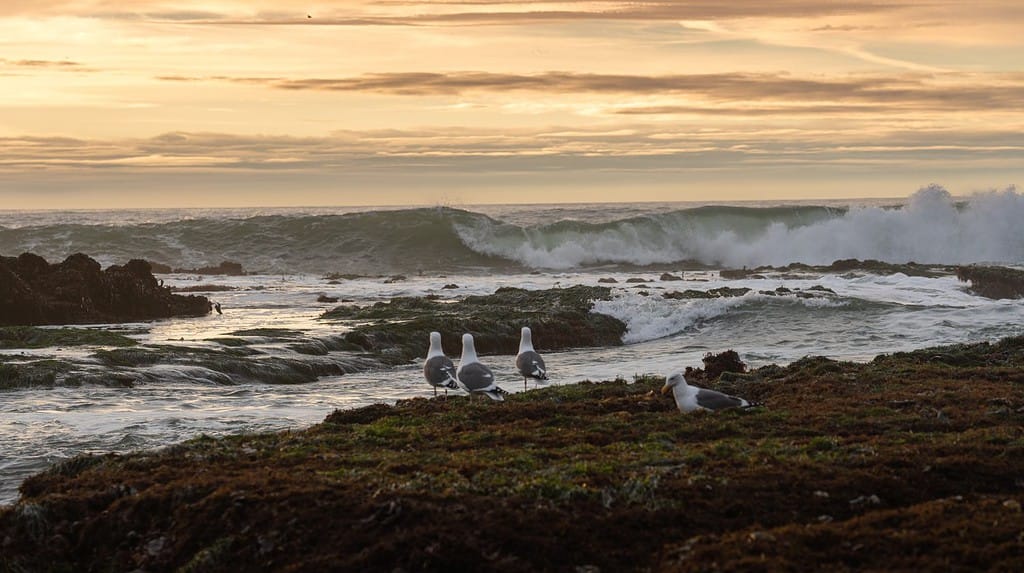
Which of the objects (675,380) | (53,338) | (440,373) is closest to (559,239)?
(53,338)

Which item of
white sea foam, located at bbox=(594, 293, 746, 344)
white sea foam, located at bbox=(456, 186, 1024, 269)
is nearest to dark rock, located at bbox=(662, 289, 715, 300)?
white sea foam, located at bbox=(594, 293, 746, 344)

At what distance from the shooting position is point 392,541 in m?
8.03

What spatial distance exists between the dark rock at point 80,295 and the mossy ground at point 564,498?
58.1 feet

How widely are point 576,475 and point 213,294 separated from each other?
3291cm

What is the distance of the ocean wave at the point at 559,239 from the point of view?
6594cm

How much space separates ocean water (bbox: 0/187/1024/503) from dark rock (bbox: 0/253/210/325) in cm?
137

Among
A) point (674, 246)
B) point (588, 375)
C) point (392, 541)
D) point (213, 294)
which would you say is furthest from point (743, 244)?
point (392, 541)

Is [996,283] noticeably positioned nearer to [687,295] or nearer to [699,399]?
[687,295]

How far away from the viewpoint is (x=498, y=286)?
139 feet

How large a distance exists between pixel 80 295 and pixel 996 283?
1089 inches

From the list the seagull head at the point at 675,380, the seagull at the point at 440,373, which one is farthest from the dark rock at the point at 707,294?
the seagull head at the point at 675,380

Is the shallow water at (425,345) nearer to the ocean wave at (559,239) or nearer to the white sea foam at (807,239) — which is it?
the ocean wave at (559,239)

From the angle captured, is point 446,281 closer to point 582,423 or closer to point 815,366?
point 815,366

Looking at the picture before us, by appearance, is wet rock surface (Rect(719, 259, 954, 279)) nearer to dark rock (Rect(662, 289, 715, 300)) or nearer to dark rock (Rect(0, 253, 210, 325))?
dark rock (Rect(662, 289, 715, 300))
